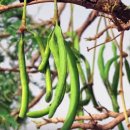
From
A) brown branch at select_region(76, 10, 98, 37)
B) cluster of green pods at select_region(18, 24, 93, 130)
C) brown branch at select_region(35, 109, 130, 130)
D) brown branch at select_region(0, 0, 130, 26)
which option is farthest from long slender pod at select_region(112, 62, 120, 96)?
brown branch at select_region(76, 10, 98, 37)

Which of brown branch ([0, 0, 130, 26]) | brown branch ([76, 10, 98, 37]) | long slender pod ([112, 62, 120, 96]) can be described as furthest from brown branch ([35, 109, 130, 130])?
brown branch ([76, 10, 98, 37])

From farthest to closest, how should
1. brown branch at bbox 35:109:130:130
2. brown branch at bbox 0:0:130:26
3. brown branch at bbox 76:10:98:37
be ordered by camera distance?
brown branch at bbox 76:10:98:37 < brown branch at bbox 35:109:130:130 < brown branch at bbox 0:0:130:26

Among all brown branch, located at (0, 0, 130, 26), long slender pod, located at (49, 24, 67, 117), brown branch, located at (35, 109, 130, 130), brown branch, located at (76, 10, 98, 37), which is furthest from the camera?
brown branch, located at (76, 10, 98, 37)

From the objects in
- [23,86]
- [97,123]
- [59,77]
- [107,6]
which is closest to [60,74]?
[59,77]

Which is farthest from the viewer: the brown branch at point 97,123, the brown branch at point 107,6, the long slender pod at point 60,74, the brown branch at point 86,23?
the brown branch at point 86,23

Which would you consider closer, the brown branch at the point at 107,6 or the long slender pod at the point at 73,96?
the long slender pod at the point at 73,96

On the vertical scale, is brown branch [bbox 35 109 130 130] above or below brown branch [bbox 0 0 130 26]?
below

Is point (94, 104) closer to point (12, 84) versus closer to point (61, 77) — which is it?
point (61, 77)

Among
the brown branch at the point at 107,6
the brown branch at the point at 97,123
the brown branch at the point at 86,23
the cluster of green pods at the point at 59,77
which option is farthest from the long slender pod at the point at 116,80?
the brown branch at the point at 86,23

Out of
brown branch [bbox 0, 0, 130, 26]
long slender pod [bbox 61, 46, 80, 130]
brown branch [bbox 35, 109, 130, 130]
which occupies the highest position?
brown branch [bbox 0, 0, 130, 26]

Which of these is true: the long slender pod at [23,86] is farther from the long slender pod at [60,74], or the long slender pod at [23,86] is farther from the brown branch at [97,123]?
the brown branch at [97,123]

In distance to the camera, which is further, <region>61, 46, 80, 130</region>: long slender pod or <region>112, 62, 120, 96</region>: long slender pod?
<region>112, 62, 120, 96</region>: long slender pod

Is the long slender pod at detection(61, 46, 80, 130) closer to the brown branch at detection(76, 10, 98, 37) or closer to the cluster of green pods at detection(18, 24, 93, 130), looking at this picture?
the cluster of green pods at detection(18, 24, 93, 130)

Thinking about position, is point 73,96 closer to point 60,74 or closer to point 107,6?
point 60,74
